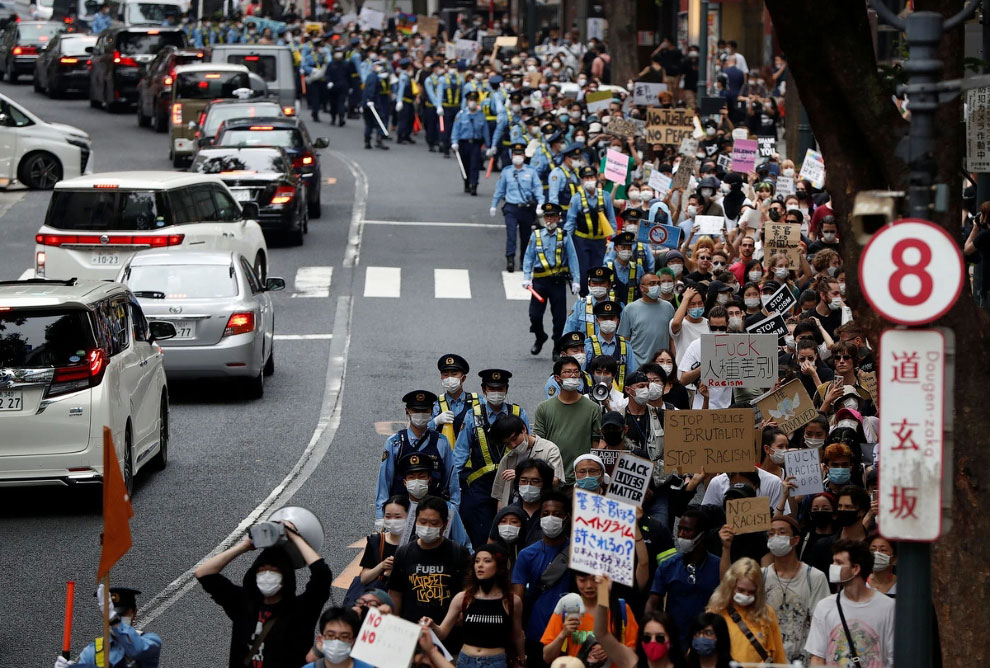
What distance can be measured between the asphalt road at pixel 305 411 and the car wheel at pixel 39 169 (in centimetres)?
37

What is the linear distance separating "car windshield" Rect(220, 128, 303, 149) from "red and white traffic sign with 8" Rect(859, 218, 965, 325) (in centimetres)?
2176

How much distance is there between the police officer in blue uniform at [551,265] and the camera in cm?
1903

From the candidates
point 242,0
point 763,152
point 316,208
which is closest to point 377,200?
point 316,208

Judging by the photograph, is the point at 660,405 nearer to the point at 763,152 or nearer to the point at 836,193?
the point at 836,193

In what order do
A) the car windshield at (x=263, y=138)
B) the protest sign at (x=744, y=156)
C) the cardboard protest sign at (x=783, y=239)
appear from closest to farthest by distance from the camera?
the cardboard protest sign at (x=783, y=239)
the protest sign at (x=744, y=156)
the car windshield at (x=263, y=138)

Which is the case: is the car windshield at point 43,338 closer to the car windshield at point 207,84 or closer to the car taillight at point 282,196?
the car taillight at point 282,196

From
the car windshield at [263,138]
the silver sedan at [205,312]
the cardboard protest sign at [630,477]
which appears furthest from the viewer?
the car windshield at [263,138]

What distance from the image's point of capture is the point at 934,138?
7.81 meters

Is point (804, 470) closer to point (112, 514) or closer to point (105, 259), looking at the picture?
point (112, 514)

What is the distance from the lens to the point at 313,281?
24.8 metres

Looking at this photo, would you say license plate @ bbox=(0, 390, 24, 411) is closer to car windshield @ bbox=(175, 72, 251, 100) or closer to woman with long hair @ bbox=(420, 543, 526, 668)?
woman with long hair @ bbox=(420, 543, 526, 668)

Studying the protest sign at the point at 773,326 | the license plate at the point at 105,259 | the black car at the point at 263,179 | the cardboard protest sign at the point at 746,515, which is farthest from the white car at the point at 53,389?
the black car at the point at 263,179

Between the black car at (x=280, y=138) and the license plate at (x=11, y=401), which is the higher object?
the black car at (x=280, y=138)

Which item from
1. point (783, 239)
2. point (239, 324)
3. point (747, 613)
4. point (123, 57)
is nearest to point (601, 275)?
point (783, 239)
